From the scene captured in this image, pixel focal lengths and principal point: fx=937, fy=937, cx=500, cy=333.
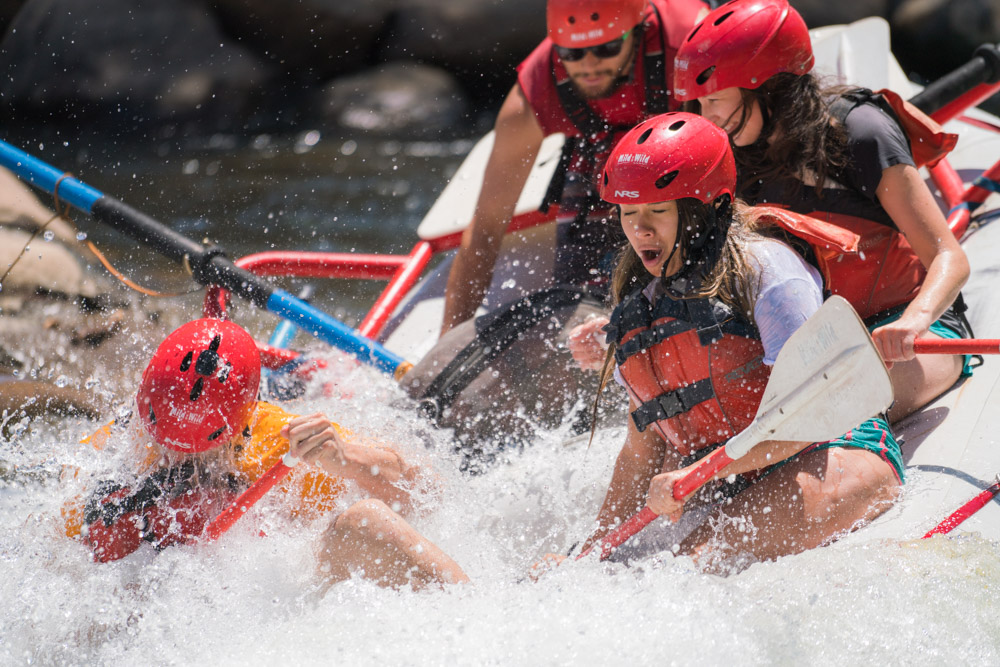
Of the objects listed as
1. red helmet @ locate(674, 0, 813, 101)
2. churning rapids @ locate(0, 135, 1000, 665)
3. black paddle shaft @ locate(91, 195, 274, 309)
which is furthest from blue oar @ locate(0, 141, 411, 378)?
red helmet @ locate(674, 0, 813, 101)

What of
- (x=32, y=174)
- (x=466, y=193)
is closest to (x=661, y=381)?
(x=466, y=193)

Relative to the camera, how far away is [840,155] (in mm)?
2439

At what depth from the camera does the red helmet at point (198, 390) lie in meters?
2.31

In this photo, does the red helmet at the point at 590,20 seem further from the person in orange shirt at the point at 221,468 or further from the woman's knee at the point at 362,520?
the woman's knee at the point at 362,520

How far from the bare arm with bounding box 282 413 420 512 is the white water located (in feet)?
0.44

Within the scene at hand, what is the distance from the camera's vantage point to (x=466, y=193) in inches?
162

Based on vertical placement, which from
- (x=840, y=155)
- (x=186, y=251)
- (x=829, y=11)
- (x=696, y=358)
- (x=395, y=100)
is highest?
(x=840, y=155)

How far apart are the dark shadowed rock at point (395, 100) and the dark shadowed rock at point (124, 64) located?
82 centimetres

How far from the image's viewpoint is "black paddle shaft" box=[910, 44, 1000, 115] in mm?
3695

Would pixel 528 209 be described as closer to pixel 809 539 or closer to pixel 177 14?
pixel 809 539

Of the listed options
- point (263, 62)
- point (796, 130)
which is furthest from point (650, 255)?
point (263, 62)

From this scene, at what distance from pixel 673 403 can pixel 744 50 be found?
913mm

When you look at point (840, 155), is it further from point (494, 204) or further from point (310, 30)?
point (310, 30)

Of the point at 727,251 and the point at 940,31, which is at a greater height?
the point at 727,251
